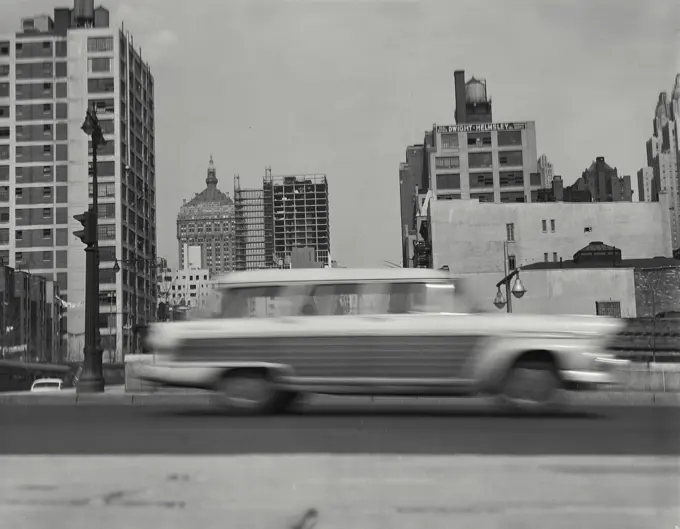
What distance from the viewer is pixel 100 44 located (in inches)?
3002

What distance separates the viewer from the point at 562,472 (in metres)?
5.05

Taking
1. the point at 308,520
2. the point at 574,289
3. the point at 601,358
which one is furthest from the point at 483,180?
the point at 308,520

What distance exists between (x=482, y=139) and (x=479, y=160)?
2.13m

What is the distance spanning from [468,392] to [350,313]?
4.89ft

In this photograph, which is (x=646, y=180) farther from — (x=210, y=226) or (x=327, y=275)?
(x=210, y=226)

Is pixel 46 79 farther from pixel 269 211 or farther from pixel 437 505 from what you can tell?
pixel 437 505

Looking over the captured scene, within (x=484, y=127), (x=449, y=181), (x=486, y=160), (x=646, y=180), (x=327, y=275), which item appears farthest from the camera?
(x=449, y=181)

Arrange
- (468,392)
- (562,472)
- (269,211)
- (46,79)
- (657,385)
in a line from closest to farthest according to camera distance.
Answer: (562,472)
(468,392)
(269,211)
(657,385)
(46,79)

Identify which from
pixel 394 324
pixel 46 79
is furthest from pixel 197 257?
pixel 46 79

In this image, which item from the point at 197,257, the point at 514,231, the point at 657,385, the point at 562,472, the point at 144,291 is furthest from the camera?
the point at 144,291

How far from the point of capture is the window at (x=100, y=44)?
76.1 m

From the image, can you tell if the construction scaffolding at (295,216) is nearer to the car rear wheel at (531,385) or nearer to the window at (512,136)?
the car rear wheel at (531,385)

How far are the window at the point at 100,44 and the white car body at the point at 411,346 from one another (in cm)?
7353

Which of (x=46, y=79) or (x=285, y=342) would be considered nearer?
(x=285, y=342)
